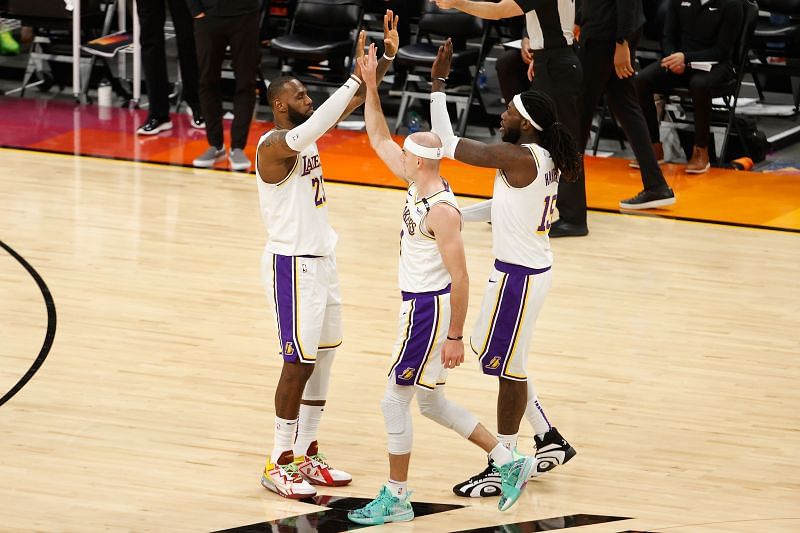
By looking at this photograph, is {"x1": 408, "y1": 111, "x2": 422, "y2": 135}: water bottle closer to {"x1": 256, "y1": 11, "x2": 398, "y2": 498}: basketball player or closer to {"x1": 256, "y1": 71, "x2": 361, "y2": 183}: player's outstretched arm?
{"x1": 256, "y1": 11, "x2": 398, "y2": 498}: basketball player

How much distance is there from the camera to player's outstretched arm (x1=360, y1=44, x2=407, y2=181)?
4.92 metres

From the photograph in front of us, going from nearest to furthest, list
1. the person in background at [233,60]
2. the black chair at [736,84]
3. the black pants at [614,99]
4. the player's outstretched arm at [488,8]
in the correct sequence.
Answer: the player's outstretched arm at [488,8] < the black pants at [614,99] < the person in background at [233,60] < the black chair at [736,84]

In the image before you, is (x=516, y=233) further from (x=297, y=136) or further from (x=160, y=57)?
(x=160, y=57)

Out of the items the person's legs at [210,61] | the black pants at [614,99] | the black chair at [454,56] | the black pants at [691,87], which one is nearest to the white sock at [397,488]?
the black pants at [614,99]

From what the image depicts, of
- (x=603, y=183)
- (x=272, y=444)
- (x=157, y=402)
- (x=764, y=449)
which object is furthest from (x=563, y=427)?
(x=603, y=183)

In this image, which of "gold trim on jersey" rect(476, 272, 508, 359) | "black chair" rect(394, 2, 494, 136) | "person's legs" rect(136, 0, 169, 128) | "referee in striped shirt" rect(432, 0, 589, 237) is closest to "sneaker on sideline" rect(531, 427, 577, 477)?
"gold trim on jersey" rect(476, 272, 508, 359)

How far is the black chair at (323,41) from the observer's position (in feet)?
37.5

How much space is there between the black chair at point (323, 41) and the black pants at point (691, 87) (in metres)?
2.87

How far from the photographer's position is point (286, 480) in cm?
491

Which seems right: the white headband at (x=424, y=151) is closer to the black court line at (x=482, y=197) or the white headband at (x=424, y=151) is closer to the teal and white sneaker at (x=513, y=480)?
the teal and white sneaker at (x=513, y=480)

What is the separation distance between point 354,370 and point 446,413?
1.43m

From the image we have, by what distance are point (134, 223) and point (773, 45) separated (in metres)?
6.17

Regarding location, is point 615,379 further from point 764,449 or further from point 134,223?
point 134,223

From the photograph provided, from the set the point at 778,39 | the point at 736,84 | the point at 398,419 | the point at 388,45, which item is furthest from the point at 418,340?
the point at 778,39
